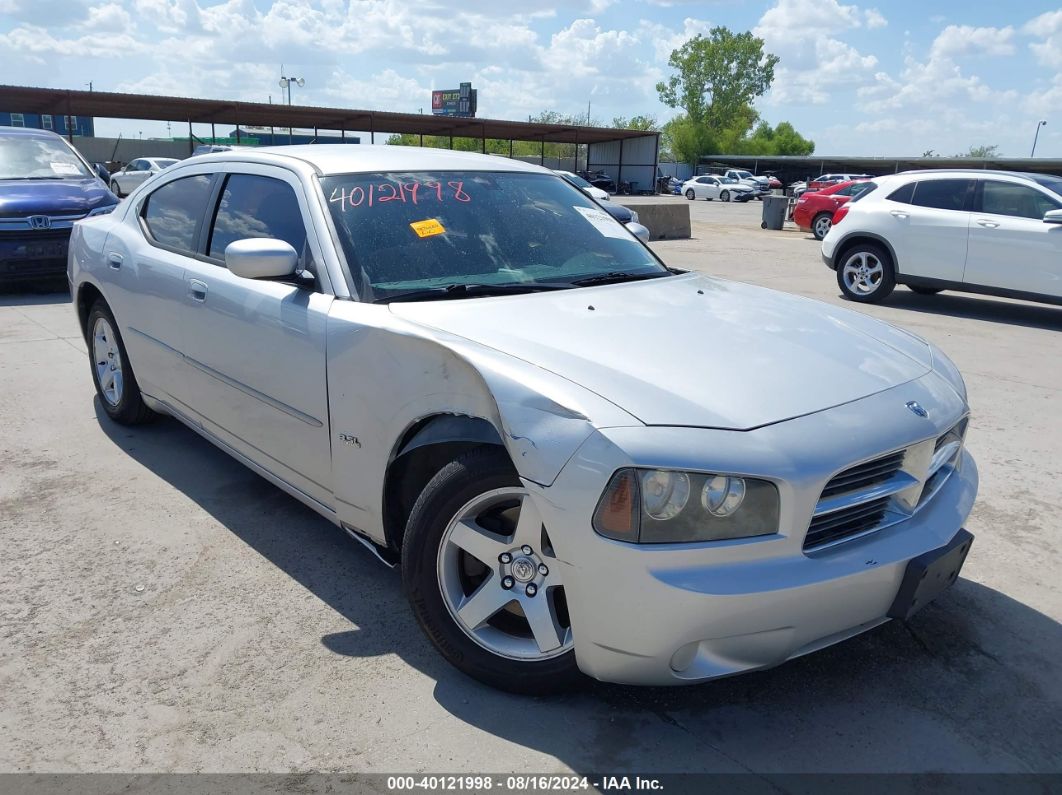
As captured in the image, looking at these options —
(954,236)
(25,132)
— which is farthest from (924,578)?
(25,132)

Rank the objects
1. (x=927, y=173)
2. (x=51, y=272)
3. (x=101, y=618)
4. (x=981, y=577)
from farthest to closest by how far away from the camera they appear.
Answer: (x=927, y=173) → (x=51, y=272) → (x=981, y=577) → (x=101, y=618)

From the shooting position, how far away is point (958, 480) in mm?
2924

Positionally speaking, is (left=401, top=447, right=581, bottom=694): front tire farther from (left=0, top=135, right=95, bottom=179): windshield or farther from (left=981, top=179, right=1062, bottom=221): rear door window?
(left=0, top=135, right=95, bottom=179): windshield

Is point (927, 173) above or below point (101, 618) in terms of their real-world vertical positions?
above

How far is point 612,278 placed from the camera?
11.9 ft

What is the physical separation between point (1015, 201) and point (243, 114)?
32.9m

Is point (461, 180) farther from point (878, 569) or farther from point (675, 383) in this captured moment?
point (878, 569)

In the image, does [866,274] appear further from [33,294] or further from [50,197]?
[33,294]

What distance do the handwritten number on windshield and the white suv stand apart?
7.85 metres

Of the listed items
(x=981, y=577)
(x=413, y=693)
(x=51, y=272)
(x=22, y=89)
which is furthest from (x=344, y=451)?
(x=22, y=89)

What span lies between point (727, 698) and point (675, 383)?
102cm

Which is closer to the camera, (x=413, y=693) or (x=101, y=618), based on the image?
(x=413, y=693)

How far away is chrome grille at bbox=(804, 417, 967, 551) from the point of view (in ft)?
7.84

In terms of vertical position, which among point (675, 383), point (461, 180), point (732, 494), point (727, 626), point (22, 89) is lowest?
point (727, 626)
